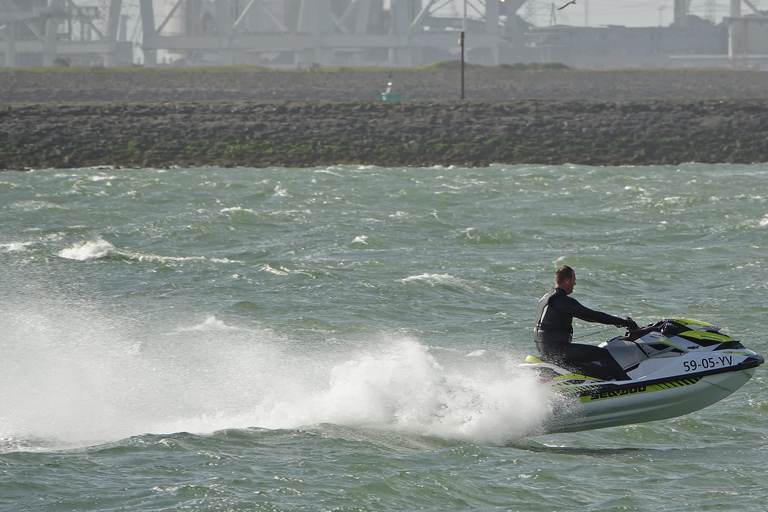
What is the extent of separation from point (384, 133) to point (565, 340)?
35.5 meters

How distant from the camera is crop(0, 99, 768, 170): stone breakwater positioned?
4316cm

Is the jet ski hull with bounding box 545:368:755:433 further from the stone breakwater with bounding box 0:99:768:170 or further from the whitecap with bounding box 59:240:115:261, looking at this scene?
the stone breakwater with bounding box 0:99:768:170

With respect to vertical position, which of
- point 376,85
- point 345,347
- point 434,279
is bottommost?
point 345,347

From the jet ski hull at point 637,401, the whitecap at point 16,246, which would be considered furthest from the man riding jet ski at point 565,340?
the whitecap at point 16,246

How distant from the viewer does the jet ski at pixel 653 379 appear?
1029 centimetres

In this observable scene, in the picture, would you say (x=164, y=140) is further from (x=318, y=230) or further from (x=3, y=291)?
(x=3, y=291)

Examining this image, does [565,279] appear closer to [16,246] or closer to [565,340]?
[565,340]

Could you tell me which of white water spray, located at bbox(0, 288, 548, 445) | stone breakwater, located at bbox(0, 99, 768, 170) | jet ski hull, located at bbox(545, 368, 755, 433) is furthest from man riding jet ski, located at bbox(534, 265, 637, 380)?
stone breakwater, located at bbox(0, 99, 768, 170)

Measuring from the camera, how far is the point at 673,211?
1101 inches

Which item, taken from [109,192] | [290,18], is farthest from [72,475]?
[290,18]

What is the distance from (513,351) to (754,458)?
14.6 ft

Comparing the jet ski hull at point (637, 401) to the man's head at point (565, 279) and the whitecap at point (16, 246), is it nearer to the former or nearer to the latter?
the man's head at point (565, 279)

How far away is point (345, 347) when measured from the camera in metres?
14.6

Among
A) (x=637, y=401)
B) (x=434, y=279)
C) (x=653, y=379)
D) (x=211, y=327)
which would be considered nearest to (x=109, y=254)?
(x=211, y=327)
